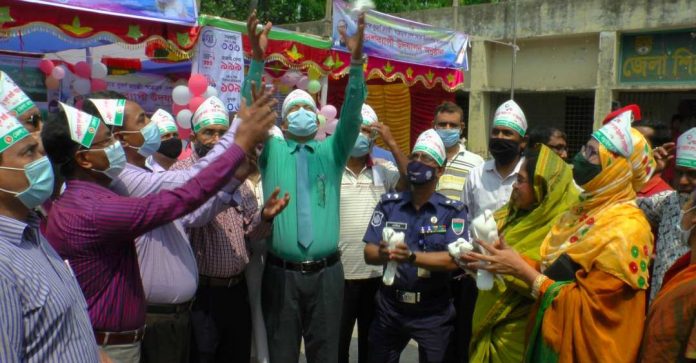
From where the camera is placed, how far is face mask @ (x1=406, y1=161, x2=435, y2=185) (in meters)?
3.69

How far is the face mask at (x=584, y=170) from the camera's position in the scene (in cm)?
281

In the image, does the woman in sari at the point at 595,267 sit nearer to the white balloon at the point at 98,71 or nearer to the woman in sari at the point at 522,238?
the woman in sari at the point at 522,238

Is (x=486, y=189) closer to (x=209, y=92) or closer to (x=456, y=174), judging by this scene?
(x=456, y=174)

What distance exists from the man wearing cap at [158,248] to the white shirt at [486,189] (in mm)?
1957

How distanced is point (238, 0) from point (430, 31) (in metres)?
15.3

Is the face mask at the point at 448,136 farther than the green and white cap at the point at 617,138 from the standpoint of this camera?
Yes

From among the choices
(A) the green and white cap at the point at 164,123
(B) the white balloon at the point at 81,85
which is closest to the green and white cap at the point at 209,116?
(A) the green and white cap at the point at 164,123

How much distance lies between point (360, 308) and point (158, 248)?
5.87 feet

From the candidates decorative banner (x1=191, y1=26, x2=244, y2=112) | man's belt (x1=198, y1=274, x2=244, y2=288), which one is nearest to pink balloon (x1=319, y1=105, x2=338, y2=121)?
decorative banner (x1=191, y1=26, x2=244, y2=112)

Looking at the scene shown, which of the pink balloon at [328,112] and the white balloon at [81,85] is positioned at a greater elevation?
the white balloon at [81,85]

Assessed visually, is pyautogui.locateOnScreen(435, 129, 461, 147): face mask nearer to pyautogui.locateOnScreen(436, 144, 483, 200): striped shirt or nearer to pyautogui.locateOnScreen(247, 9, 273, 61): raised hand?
pyautogui.locateOnScreen(436, 144, 483, 200): striped shirt

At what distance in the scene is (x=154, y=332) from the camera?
3090 millimetres

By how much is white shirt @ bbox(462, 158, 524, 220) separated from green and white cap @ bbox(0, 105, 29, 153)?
312 cm

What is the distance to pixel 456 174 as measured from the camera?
15.5 feet
